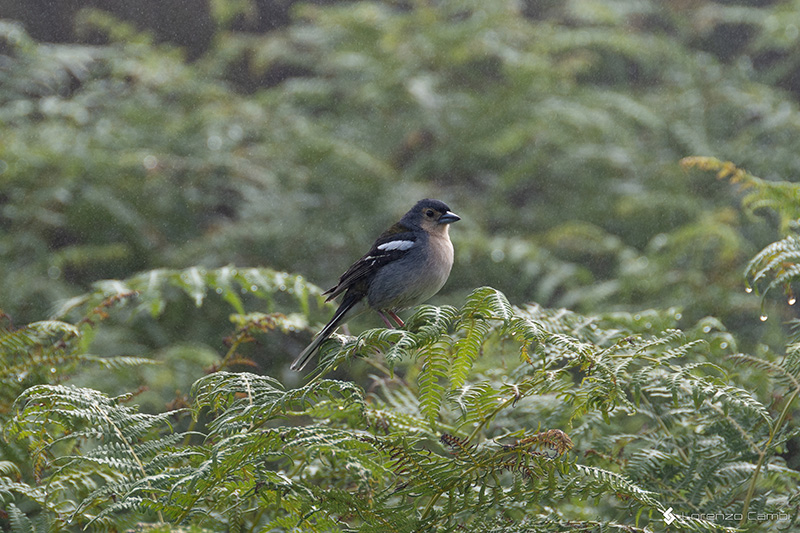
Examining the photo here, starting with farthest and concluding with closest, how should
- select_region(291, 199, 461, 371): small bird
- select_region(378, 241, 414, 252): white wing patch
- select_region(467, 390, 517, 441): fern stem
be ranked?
1. select_region(378, 241, 414, 252): white wing patch
2. select_region(291, 199, 461, 371): small bird
3. select_region(467, 390, 517, 441): fern stem

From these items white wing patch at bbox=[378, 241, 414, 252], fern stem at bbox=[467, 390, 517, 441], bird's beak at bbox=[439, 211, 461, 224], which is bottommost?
white wing patch at bbox=[378, 241, 414, 252]

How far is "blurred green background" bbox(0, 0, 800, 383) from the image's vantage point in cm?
599

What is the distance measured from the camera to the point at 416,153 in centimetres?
790

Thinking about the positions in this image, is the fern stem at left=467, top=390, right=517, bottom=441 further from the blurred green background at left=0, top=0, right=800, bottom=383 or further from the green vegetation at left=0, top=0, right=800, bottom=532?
the blurred green background at left=0, top=0, right=800, bottom=383

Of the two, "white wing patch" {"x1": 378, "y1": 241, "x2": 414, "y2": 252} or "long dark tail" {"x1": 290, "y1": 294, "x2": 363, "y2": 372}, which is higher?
"white wing patch" {"x1": 378, "y1": 241, "x2": 414, "y2": 252}

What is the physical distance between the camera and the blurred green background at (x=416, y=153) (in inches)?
236

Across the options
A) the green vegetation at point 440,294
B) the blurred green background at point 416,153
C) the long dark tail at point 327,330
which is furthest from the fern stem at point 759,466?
the blurred green background at point 416,153

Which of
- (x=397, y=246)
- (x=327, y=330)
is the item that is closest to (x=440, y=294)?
(x=397, y=246)

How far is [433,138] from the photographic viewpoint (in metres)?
7.98

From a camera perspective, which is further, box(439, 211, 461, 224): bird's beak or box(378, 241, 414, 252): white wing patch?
box(439, 211, 461, 224): bird's beak

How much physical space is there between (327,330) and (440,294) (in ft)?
10.6

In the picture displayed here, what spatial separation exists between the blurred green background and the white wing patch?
1.83m

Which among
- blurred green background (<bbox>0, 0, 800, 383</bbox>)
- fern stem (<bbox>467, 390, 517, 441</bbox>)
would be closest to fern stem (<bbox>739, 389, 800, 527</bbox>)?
fern stem (<bbox>467, 390, 517, 441</bbox>)

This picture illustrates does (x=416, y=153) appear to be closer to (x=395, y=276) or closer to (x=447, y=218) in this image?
(x=447, y=218)
